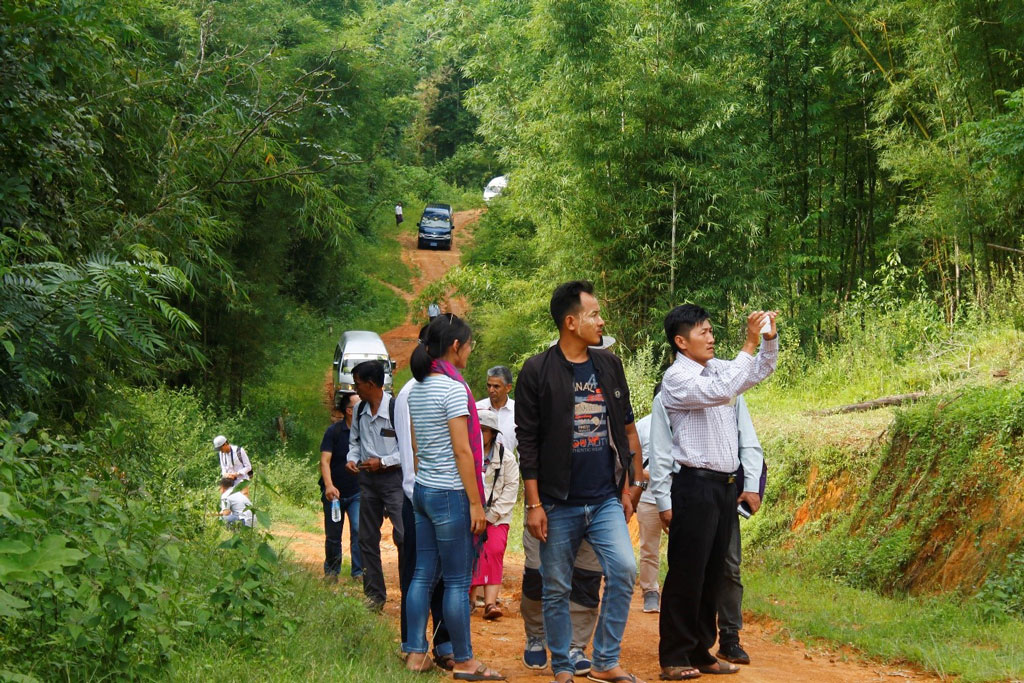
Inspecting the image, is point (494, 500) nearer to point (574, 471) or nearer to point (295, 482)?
point (574, 471)

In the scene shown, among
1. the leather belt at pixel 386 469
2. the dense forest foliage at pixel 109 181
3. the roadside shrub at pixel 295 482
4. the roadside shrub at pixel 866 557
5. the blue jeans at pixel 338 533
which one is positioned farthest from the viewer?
the roadside shrub at pixel 295 482

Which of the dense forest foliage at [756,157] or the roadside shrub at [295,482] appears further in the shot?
the roadside shrub at [295,482]

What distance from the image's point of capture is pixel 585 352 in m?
5.71

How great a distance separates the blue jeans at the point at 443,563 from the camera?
577 centimetres

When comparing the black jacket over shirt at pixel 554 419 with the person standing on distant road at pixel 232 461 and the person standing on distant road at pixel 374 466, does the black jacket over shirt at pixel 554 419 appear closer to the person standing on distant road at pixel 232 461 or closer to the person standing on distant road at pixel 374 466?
the person standing on distant road at pixel 374 466

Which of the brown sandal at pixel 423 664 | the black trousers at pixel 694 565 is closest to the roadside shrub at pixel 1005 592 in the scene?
the black trousers at pixel 694 565

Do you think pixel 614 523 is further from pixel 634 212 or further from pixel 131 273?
pixel 634 212

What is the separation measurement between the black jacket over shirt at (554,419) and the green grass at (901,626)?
82.1 inches

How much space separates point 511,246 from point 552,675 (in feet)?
63.9

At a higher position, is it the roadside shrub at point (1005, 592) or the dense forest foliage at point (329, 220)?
the dense forest foliage at point (329, 220)

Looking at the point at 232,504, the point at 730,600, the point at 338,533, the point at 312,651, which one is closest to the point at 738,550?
the point at 730,600

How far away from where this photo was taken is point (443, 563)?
19.1ft

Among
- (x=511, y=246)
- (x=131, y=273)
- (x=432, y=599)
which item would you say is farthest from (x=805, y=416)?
(x=511, y=246)

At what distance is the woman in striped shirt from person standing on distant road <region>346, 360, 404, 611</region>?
1.77 meters
